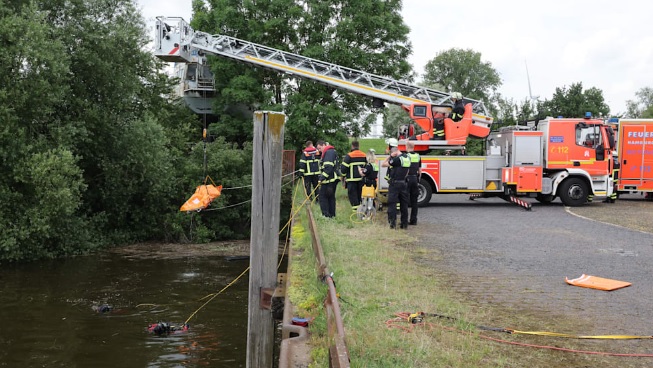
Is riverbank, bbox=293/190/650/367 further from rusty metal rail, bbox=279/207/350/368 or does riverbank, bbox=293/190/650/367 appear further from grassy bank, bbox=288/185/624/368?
rusty metal rail, bbox=279/207/350/368

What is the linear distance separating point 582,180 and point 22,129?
16.6 meters

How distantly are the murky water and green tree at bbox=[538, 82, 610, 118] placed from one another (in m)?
33.3

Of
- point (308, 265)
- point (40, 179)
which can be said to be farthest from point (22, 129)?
point (308, 265)

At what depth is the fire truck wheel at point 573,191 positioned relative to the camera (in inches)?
721

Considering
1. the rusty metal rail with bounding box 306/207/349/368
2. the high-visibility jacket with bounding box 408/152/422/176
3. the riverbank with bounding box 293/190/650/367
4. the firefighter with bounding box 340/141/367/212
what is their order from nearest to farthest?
the rusty metal rail with bounding box 306/207/349/368, the riverbank with bounding box 293/190/650/367, the high-visibility jacket with bounding box 408/152/422/176, the firefighter with bounding box 340/141/367/212

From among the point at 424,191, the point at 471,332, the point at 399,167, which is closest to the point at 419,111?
the point at 424,191

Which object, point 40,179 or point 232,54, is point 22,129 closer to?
point 40,179

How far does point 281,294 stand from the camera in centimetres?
629

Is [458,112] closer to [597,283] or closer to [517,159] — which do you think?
[517,159]

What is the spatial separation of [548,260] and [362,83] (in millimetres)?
13694

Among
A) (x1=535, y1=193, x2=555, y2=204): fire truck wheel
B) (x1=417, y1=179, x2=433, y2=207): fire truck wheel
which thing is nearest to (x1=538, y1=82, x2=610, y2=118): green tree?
(x1=535, y1=193, x2=555, y2=204): fire truck wheel

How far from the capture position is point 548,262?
9.34 metres

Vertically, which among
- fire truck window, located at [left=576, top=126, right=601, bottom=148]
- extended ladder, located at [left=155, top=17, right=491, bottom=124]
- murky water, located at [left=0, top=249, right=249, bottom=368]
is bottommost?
murky water, located at [left=0, top=249, right=249, bottom=368]

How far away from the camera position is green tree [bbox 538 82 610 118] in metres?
45.2
